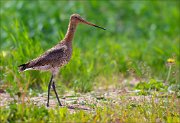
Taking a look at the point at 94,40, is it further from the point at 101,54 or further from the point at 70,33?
the point at 70,33

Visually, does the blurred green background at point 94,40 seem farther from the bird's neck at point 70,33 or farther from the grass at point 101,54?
the bird's neck at point 70,33

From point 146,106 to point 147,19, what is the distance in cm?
656

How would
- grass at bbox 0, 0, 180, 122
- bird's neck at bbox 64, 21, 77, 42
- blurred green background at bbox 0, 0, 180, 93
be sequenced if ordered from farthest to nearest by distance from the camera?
blurred green background at bbox 0, 0, 180, 93 < bird's neck at bbox 64, 21, 77, 42 < grass at bbox 0, 0, 180, 122

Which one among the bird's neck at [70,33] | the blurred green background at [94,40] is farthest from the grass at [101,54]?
the bird's neck at [70,33]

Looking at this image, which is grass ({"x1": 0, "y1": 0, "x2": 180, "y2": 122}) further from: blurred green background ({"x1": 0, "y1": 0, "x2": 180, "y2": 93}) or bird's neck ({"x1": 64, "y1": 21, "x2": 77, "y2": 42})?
bird's neck ({"x1": 64, "y1": 21, "x2": 77, "y2": 42})

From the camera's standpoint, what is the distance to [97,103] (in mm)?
8414

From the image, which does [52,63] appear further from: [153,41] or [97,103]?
[153,41]

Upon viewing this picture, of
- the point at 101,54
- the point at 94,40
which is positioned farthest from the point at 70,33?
the point at 94,40

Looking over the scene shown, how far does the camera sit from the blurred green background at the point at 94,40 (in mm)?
9672

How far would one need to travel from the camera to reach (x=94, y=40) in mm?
12906

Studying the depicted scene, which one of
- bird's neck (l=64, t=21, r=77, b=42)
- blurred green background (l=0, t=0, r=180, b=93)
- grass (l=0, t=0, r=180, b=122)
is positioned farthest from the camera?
blurred green background (l=0, t=0, r=180, b=93)

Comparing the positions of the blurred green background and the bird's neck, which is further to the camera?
the blurred green background

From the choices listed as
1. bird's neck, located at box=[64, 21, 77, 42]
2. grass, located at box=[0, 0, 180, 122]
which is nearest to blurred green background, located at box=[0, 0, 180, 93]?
grass, located at box=[0, 0, 180, 122]

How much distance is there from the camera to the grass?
7508 mm
